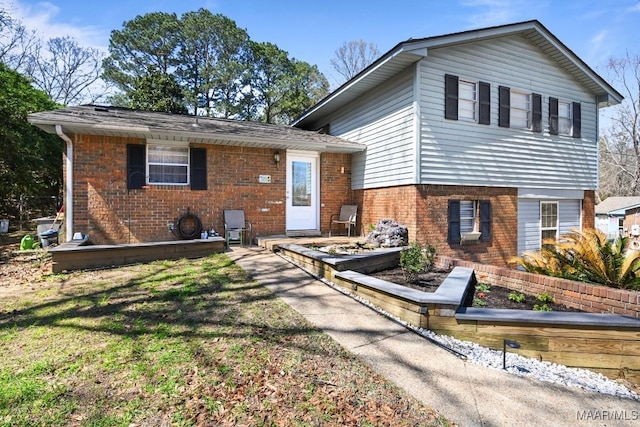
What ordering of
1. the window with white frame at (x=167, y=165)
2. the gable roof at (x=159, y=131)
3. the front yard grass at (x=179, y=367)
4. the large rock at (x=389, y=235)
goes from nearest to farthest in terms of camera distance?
the front yard grass at (x=179, y=367) < the gable roof at (x=159, y=131) < the large rock at (x=389, y=235) < the window with white frame at (x=167, y=165)

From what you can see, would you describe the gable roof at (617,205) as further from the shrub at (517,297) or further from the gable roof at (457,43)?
the shrub at (517,297)

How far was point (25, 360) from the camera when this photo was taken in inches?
105

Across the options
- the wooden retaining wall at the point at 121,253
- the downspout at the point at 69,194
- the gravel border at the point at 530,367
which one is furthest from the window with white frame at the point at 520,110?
the downspout at the point at 69,194

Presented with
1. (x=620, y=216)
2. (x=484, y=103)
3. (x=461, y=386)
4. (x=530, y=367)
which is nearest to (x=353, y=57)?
(x=484, y=103)

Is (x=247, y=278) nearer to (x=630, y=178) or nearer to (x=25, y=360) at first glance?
(x=25, y=360)

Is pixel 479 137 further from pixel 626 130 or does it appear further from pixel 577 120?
pixel 626 130

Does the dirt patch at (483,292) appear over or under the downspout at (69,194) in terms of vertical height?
under

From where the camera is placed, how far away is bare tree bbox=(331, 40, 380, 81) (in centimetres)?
2589

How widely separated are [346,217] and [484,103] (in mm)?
4759

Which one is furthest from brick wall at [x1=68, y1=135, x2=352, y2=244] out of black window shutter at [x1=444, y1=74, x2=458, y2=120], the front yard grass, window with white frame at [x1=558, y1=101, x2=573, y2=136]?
window with white frame at [x1=558, y1=101, x2=573, y2=136]

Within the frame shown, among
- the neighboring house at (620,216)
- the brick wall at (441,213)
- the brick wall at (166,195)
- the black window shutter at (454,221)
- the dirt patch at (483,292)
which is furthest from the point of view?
the neighboring house at (620,216)

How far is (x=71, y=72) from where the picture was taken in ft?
82.7

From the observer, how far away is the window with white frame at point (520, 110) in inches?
353

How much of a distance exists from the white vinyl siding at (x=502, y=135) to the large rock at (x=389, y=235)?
131 centimetres
